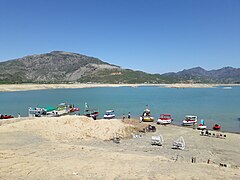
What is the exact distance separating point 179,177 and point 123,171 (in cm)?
272

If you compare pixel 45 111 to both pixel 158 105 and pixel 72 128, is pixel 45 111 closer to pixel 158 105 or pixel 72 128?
pixel 72 128

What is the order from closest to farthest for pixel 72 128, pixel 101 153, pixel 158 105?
pixel 101 153 < pixel 72 128 < pixel 158 105

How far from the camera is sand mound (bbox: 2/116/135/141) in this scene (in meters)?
23.5

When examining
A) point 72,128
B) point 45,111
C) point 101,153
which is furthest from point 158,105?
point 101,153

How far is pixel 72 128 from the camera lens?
25.2 metres

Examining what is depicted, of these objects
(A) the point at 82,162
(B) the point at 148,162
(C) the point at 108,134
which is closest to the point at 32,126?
(C) the point at 108,134

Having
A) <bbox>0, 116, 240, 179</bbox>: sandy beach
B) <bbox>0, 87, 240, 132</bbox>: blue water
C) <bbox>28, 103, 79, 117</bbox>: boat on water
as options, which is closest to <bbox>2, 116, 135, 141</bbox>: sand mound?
<bbox>0, 116, 240, 179</bbox>: sandy beach

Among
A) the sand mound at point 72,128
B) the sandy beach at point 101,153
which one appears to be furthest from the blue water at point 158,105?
the sand mound at point 72,128

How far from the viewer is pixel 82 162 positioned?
13727mm

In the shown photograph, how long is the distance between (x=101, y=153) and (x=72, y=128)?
31.6ft

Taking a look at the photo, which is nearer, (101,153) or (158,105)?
(101,153)

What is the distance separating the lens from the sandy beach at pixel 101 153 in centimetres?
1195

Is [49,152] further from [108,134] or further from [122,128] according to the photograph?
[122,128]

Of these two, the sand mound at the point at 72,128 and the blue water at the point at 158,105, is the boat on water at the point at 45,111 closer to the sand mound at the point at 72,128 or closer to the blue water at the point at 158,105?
the blue water at the point at 158,105
